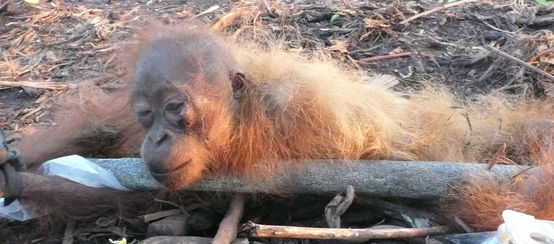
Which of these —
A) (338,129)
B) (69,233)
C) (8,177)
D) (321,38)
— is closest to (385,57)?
(321,38)

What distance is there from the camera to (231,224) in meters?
2.53

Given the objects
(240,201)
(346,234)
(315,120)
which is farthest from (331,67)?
(346,234)

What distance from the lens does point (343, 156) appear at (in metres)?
2.71

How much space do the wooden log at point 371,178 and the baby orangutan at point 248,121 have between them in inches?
2.4

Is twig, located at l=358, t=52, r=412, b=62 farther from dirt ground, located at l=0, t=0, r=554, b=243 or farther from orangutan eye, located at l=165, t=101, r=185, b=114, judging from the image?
orangutan eye, located at l=165, t=101, r=185, b=114

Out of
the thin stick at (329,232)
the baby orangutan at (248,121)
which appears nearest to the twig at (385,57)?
the baby orangutan at (248,121)

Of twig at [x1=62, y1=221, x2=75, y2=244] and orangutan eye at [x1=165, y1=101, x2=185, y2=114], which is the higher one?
orangutan eye at [x1=165, y1=101, x2=185, y2=114]

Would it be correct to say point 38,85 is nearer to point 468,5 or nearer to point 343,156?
point 343,156

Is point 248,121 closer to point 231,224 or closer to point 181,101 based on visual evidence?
point 181,101

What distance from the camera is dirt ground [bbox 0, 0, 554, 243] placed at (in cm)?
390

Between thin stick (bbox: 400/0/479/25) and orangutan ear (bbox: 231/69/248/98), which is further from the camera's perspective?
thin stick (bbox: 400/0/479/25)

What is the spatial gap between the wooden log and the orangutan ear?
0.36 meters

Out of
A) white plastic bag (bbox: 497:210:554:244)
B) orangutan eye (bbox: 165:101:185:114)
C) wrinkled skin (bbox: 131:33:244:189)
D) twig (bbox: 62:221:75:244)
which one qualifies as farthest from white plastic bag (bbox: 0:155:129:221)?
white plastic bag (bbox: 497:210:554:244)

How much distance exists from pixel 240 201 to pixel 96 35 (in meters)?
2.60
